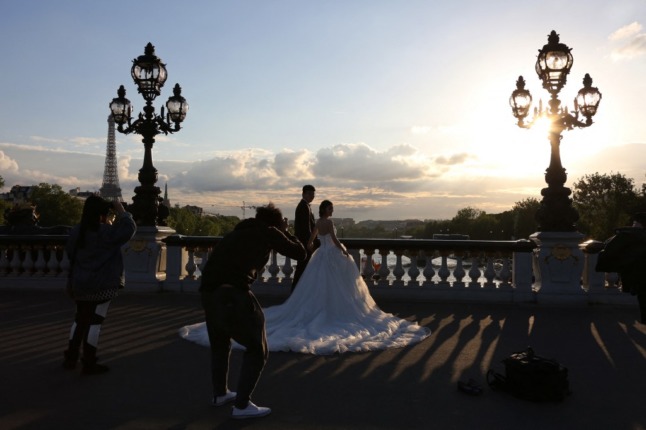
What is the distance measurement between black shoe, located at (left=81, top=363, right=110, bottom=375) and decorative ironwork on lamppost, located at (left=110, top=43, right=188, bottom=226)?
27.5 feet

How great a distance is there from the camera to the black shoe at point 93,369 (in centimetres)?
679

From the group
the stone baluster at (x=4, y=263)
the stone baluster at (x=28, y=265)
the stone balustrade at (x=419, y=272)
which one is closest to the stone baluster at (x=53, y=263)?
the stone balustrade at (x=419, y=272)

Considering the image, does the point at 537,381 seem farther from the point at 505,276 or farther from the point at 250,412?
the point at 505,276

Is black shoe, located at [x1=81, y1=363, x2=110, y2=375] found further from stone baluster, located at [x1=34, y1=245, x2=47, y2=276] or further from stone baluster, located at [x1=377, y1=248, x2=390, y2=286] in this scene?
stone baluster, located at [x1=34, y1=245, x2=47, y2=276]

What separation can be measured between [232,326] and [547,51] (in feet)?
37.2

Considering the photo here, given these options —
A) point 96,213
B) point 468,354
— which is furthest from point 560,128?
point 96,213

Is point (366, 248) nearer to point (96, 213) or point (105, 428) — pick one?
point (96, 213)

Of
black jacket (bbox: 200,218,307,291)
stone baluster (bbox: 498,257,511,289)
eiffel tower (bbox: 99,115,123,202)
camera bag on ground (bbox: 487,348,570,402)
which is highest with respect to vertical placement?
eiffel tower (bbox: 99,115,123,202)

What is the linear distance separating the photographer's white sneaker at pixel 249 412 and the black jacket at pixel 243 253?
1050 mm

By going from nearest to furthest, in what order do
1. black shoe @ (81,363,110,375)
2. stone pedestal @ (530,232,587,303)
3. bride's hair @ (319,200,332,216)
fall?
1. black shoe @ (81,363,110,375)
2. bride's hair @ (319,200,332,216)
3. stone pedestal @ (530,232,587,303)

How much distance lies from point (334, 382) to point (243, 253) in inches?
82.3

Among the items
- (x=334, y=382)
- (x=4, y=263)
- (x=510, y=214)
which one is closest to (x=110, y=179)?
(x=510, y=214)

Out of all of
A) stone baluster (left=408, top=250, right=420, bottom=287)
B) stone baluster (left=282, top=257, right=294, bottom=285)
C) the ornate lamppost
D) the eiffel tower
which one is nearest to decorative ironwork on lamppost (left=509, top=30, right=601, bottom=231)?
the ornate lamppost

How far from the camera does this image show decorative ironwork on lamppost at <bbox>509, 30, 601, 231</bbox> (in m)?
13.5
